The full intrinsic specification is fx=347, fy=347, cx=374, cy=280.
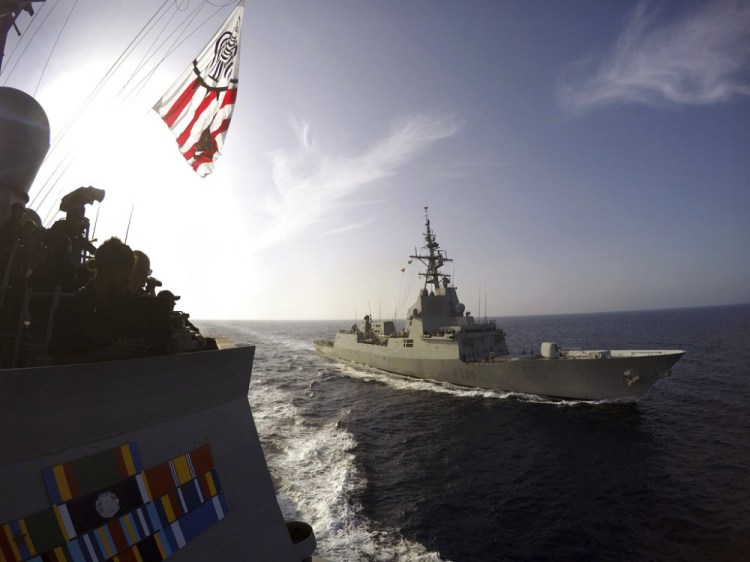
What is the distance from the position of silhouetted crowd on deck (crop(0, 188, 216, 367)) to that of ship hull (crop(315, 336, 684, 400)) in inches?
825

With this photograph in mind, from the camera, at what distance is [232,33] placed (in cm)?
681

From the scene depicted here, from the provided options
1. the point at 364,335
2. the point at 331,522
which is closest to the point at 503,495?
the point at 331,522

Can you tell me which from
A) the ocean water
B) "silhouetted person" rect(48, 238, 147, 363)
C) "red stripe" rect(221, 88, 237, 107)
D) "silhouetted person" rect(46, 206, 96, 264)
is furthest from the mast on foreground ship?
the ocean water

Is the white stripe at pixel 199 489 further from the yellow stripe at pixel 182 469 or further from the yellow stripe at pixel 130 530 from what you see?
the yellow stripe at pixel 130 530

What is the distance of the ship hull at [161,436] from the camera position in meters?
2.22

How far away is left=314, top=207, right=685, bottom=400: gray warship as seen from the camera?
19.1 m

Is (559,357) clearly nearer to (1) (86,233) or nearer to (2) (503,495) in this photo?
(2) (503,495)

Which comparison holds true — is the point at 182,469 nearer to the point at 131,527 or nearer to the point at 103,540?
the point at 131,527

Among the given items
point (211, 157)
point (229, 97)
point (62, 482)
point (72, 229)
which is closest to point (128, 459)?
point (62, 482)

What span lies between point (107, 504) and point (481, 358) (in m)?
24.1

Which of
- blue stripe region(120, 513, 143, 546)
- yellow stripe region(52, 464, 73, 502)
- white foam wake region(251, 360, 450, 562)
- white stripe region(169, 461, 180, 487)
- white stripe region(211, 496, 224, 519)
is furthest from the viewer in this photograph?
white foam wake region(251, 360, 450, 562)

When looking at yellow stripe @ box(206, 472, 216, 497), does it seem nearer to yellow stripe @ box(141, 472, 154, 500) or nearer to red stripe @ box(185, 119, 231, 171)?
yellow stripe @ box(141, 472, 154, 500)

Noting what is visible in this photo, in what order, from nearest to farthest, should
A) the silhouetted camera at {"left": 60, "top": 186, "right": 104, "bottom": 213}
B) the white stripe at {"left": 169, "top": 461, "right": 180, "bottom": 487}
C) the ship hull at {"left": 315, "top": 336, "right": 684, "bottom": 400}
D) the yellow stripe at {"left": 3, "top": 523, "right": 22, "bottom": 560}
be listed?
1. the yellow stripe at {"left": 3, "top": 523, "right": 22, "bottom": 560}
2. the white stripe at {"left": 169, "top": 461, "right": 180, "bottom": 487}
3. the silhouetted camera at {"left": 60, "top": 186, "right": 104, "bottom": 213}
4. the ship hull at {"left": 315, "top": 336, "right": 684, "bottom": 400}

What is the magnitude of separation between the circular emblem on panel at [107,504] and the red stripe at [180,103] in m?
6.68
